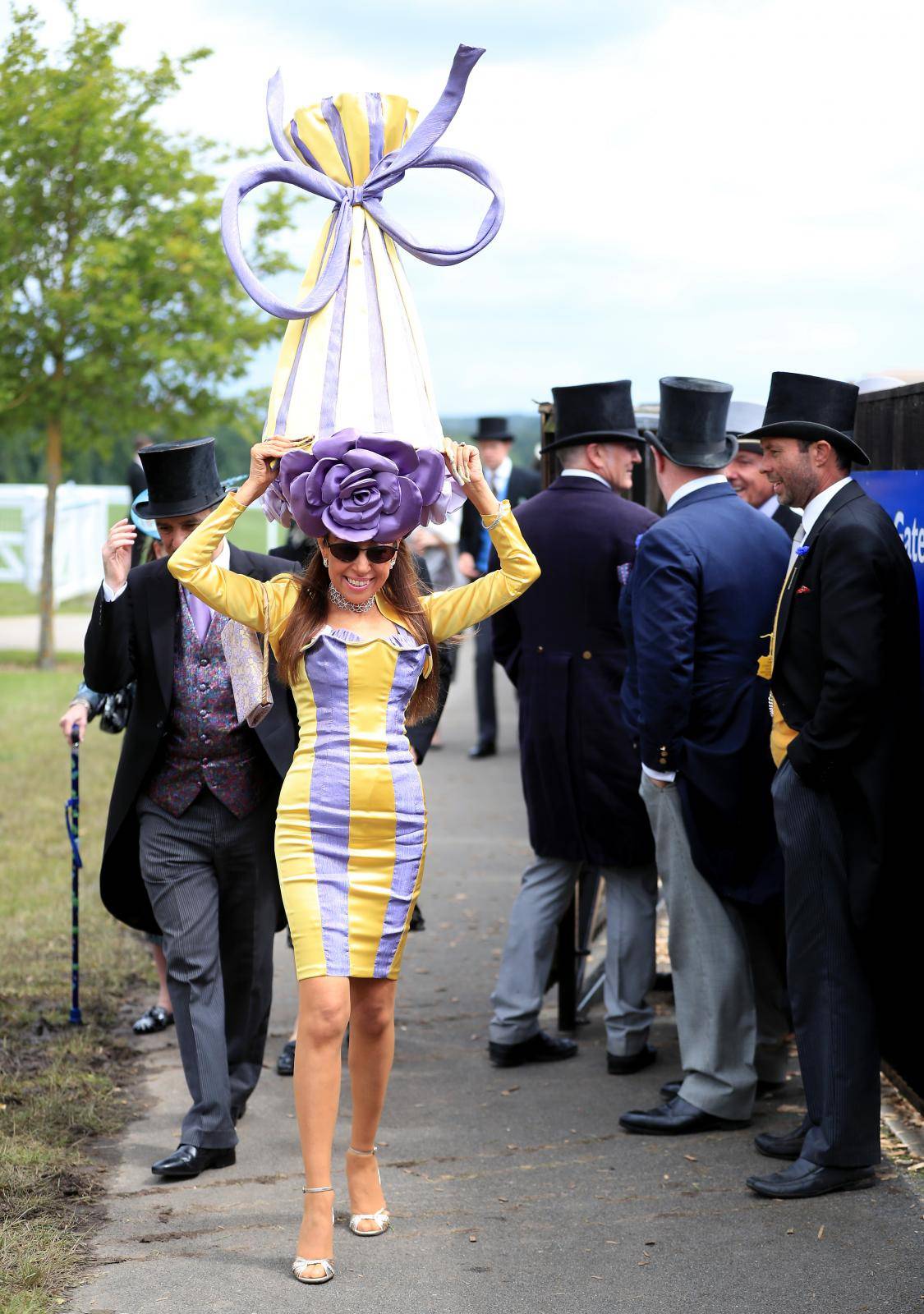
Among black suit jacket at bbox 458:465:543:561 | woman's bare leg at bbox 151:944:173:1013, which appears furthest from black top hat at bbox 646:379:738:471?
black suit jacket at bbox 458:465:543:561

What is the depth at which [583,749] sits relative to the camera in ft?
20.7

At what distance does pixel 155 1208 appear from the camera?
4.93 metres

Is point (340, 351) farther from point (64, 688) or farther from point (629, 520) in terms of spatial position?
point (64, 688)

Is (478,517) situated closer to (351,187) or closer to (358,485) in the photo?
(351,187)

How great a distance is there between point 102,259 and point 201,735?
43.1 ft

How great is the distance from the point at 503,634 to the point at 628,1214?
249 cm

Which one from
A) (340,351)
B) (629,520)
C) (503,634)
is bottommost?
(503,634)

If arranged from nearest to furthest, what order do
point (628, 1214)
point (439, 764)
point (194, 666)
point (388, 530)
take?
point (388, 530)
point (628, 1214)
point (194, 666)
point (439, 764)

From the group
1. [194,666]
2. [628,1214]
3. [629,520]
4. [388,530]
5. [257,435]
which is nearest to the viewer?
[388,530]

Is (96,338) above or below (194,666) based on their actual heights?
above

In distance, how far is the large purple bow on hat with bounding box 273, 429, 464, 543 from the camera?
4.36 metres

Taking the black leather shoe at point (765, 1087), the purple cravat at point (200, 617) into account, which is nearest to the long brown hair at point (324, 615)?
the purple cravat at point (200, 617)

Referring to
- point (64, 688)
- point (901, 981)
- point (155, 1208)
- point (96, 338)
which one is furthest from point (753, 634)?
point (96, 338)

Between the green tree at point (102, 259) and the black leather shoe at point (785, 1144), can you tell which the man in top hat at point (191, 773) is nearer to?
the black leather shoe at point (785, 1144)
